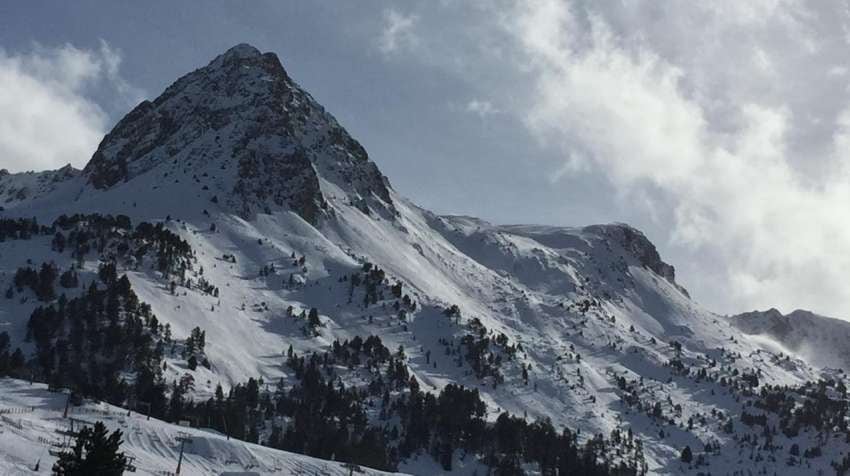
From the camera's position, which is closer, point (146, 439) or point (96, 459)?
point (96, 459)

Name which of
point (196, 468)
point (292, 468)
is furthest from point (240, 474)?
point (292, 468)

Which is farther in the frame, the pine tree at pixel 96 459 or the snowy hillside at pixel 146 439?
the snowy hillside at pixel 146 439

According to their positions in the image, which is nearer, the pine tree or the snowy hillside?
the pine tree

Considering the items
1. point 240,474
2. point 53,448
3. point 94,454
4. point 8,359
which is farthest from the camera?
point 8,359

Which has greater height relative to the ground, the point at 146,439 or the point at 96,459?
the point at 146,439

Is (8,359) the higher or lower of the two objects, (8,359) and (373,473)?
the higher

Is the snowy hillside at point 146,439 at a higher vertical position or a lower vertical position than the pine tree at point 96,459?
higher

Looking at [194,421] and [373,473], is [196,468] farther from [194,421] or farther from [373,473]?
[194,421]

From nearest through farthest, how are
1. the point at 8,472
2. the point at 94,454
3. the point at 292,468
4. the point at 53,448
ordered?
the point at 94,454
the point at 8,472
the point at 53,448
the point at 292,468

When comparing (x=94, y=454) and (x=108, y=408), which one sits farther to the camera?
(x=108, y=408)

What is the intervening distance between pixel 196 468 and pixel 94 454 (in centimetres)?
6664

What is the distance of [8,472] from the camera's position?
93062 mm

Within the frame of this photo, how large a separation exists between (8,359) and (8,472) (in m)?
114

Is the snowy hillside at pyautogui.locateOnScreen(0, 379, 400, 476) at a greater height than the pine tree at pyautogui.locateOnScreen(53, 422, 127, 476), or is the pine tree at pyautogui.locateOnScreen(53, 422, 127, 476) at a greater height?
the snowy hillside at pyautogui.locateOnScreen(0, 379, 400, 476)
